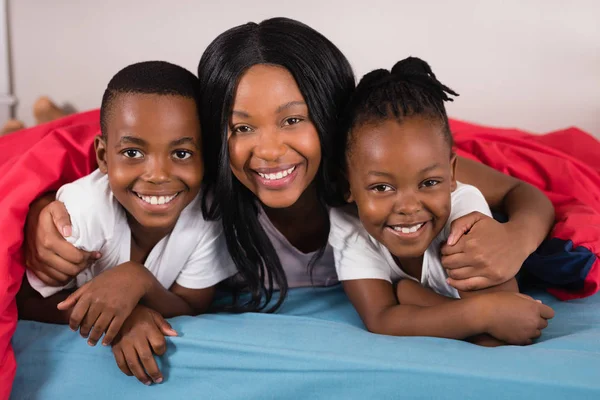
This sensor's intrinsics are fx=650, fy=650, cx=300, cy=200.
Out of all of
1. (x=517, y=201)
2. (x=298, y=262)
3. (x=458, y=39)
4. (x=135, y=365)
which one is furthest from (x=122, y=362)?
(x=458, y=39)

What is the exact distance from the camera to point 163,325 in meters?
1.00

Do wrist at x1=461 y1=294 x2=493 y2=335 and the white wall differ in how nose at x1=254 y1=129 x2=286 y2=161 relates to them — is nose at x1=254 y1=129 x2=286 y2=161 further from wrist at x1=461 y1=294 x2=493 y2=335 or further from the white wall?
the white wall

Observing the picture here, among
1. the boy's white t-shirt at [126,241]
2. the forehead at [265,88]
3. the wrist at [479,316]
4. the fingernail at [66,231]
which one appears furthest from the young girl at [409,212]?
the fingernail at [66,231]

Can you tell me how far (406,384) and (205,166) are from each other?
52 cm

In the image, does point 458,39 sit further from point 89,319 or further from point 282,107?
point 89,319

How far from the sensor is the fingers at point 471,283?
1012 mm

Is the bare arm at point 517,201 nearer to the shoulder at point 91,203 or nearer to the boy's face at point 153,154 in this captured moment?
the boy's face at point 153,154

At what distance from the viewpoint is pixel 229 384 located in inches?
36.8

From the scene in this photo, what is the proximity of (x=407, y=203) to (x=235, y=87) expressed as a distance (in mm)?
337

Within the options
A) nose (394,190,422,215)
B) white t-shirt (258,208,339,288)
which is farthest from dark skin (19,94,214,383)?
nose (394,190,422,215)

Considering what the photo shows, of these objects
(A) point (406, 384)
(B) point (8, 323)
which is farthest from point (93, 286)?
(A) point (406, 384)

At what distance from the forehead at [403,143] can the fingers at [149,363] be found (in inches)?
17.1

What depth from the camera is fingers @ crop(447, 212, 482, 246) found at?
3.33 feet

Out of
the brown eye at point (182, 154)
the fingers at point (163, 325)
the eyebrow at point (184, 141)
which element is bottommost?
the fingers at point (163, 325)
